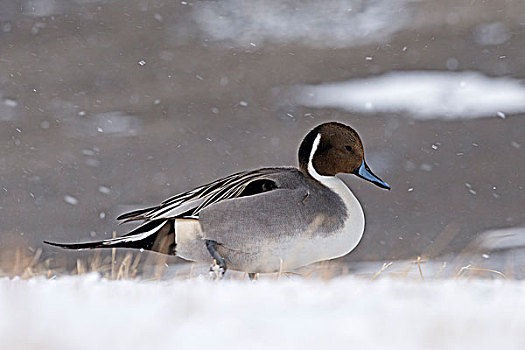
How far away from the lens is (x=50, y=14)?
19.4 meters

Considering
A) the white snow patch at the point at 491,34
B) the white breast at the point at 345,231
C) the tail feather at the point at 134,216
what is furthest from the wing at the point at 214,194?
the white snow patch at the point at 491,34

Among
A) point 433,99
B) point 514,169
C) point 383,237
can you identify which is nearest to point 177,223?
point 383,237

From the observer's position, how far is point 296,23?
784 inches

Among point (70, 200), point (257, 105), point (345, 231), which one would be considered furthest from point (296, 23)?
point (345, 231)

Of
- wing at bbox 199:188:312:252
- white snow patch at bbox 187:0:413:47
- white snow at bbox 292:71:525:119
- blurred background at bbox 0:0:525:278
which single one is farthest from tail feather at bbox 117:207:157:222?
white snow patch at bbox 187:0:413:47

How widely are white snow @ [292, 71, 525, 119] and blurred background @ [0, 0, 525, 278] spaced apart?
45 millimetres

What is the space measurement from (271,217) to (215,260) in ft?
0.94

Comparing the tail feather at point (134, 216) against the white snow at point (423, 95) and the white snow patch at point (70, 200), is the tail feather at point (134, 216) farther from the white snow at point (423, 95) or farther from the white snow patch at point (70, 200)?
the white snow at point (423, 95)

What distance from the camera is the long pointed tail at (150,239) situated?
3512 millimetres

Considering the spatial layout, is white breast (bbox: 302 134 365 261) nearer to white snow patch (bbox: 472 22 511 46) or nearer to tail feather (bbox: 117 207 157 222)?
tail feather (bbox: 117 207 157 222)

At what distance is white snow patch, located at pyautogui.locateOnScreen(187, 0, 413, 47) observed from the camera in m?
18.9

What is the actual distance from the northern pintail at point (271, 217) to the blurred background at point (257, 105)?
26.0 feet

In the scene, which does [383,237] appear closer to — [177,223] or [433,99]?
[433,99]

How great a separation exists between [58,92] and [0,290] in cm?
1704
